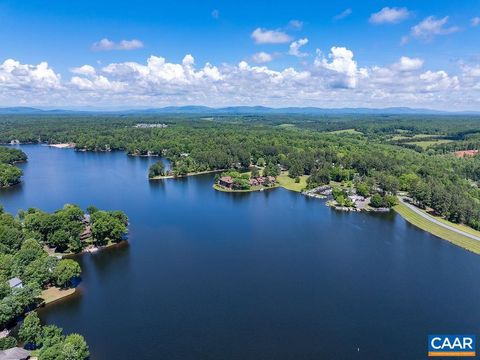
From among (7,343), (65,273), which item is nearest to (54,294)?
(65,273)

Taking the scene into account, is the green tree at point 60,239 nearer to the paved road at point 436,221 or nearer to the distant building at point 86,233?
the distant building at point 86,233

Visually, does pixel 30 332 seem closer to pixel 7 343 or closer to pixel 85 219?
pixel 7 343

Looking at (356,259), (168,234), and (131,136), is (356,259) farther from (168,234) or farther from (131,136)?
(131,136)

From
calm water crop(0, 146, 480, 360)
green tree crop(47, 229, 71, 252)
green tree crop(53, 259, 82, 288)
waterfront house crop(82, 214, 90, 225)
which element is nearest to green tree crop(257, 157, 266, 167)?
calm water crop(0, 146, 480, 360)

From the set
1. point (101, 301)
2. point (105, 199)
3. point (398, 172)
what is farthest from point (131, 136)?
point (101, 301)

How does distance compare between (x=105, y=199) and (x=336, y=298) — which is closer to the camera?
(x=336, y=298)

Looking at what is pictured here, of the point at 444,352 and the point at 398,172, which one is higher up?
the point at 398,172

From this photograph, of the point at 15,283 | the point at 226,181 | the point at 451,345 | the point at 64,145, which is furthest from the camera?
the point at 64,145
